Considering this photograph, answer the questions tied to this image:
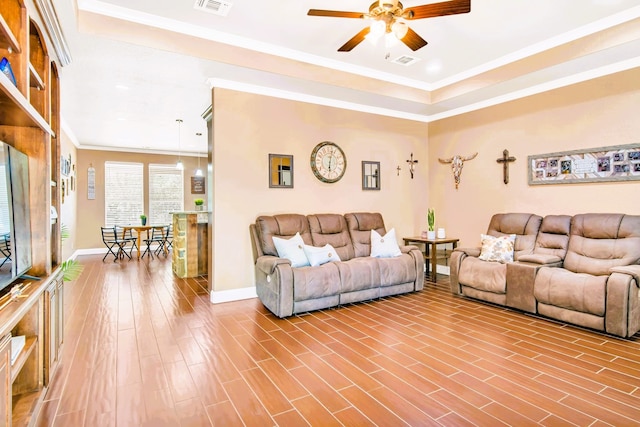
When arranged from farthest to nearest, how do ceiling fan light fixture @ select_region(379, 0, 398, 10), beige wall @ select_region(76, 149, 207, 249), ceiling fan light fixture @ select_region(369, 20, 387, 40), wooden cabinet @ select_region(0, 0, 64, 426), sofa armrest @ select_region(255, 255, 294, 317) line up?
beige wall @ select_region(76, 149, 207, 249)
sofa armrest @ select_region(255, 255, 294, 317)
ceiling fan light fixture @ select_region(369, 20, 387, 40)
ceiling fan light fixture @ select_region(379, 0, 398, 10)
wooden cabinet @ select_region(0, 0, 64, 426)

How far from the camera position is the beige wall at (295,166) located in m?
4.29

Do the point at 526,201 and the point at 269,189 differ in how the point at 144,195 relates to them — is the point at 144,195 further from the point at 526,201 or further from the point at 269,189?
the point at 526,201

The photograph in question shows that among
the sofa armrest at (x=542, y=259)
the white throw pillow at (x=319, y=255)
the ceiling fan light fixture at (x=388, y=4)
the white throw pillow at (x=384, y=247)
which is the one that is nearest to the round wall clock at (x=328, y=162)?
the white throw pillow at (x=384, y=247)

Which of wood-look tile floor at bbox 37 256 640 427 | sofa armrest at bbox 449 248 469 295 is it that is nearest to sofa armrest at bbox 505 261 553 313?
wood-look tile floor at bbox 37 256 640 427

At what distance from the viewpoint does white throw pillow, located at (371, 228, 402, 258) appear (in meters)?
4.58

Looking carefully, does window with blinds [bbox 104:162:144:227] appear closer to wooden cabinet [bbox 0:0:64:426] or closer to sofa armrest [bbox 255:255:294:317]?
sofa armrest [bbox 255:255:294:317]

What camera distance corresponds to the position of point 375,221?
5059 mm

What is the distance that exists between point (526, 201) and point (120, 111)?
626 centimetres

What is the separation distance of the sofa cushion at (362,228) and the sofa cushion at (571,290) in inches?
79.8

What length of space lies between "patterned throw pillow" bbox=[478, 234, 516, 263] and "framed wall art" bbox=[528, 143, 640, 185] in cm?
89

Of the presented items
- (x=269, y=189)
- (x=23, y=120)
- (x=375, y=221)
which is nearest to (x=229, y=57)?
(x=269, y=189)

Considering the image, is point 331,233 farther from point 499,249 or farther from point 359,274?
point 499,249

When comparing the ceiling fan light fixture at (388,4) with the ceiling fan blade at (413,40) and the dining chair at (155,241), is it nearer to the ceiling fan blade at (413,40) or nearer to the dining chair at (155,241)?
the ceiling fan blade at (413,40)

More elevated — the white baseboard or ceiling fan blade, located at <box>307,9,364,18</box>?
ceiling fan blade, located at <box>307,9,364,18</box>
